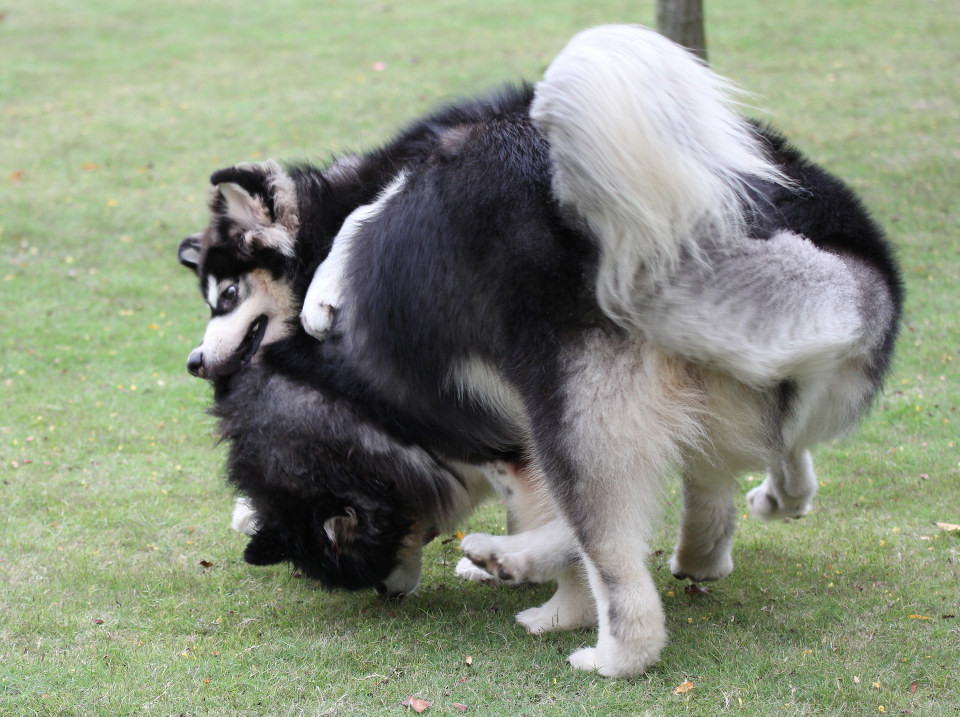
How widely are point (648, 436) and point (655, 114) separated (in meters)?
0.99

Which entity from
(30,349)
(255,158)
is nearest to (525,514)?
(30,349)

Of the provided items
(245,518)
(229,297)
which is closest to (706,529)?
(245,518)

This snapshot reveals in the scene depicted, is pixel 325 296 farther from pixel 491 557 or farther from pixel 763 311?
pixel 763 311

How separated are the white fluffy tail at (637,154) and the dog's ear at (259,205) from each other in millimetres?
1448

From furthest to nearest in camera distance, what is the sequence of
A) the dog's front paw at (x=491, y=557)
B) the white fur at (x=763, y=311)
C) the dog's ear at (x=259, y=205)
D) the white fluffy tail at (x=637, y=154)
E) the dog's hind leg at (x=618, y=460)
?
the dog's ear at (x=259, y=205) < the dog's front paw at (x=491, y=557) < the dog's hind leg at (x=618, y=460) < the white fur at (x=763, y=311) < the white fluffy tail at (x=637, y=154)

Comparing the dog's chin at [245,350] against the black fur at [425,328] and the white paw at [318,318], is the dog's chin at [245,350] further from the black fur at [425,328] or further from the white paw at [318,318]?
the white paw at [318,318]

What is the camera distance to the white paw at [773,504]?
13.5 feet

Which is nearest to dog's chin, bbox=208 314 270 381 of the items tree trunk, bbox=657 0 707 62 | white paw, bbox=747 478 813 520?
white paw, bbox=747 478 813 520

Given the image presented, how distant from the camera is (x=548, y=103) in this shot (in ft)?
9.59

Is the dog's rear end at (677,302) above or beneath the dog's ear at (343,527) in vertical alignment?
above

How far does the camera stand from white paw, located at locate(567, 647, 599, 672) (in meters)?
3.35

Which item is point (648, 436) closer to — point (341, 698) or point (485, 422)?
point (485, 422)

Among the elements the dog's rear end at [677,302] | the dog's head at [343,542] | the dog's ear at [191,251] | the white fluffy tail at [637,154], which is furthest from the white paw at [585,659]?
the dog's ear at [191,251]

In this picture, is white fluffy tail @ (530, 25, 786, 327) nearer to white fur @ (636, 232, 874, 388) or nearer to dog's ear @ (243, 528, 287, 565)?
white fur @ (636, 232, 874, 388)
